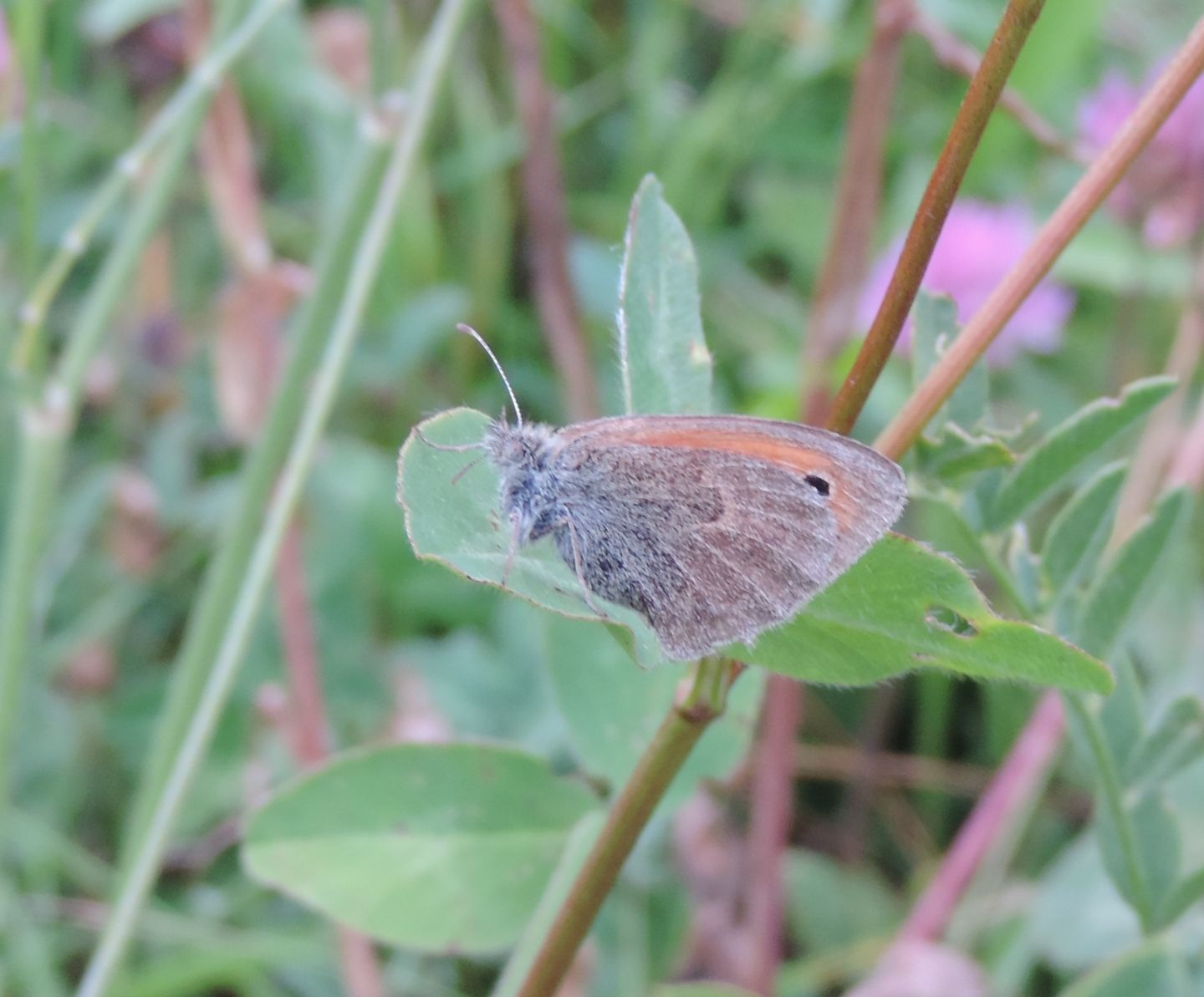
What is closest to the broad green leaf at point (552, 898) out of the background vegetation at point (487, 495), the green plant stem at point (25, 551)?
the background vegetation at point (487, 495)

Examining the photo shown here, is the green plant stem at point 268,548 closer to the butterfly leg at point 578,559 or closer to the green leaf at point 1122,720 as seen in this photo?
the butterfly leg at point 578,559

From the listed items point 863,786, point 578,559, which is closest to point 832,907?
point 863,786

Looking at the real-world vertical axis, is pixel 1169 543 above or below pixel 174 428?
above

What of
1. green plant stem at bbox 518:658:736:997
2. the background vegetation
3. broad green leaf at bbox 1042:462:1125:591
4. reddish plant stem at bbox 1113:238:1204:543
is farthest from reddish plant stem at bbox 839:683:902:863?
green plant stem at bbox 518:658:736:997

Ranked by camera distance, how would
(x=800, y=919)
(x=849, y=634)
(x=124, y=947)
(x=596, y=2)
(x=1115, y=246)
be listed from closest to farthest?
(x=849, y=634) < (x=124, y=947) < (x=800, y=919) < (x=1115, y=246) < (x=596, y=2)

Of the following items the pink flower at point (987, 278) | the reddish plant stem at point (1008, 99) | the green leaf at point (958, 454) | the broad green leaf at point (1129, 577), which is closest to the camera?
the green leaf at point (958, 454)

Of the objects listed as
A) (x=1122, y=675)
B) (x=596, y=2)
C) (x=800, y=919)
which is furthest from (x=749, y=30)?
(x=1122, y=675)

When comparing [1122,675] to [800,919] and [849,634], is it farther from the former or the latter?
[800,919]

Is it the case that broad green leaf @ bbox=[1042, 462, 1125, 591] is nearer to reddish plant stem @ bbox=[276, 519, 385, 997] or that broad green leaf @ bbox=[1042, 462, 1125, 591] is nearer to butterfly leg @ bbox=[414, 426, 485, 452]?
butterfly leg @ bbox=[414, 426, 485, 452]
